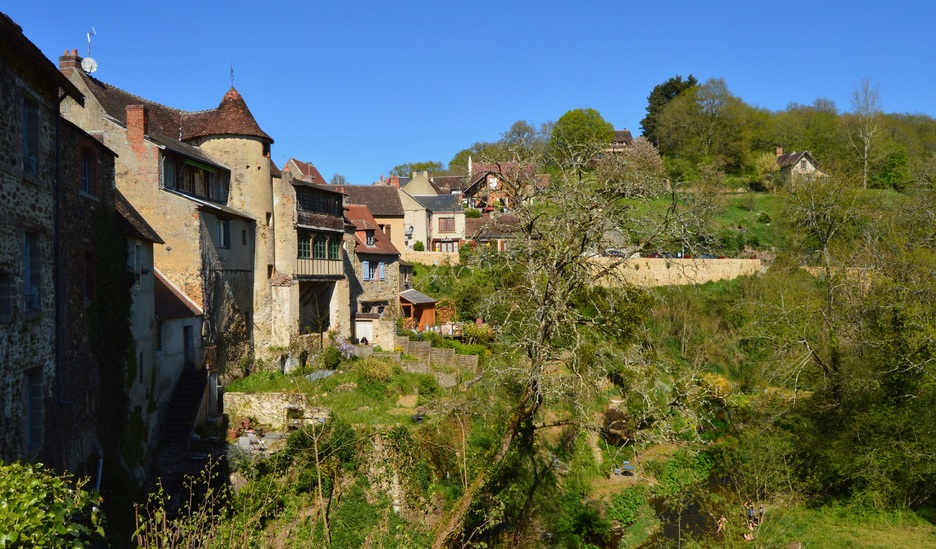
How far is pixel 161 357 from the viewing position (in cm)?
1988

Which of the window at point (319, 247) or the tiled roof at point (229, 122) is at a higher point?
the tiled roof at point (229, 122)

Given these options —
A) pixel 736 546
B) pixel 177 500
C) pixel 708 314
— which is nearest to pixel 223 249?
pixel 177 500

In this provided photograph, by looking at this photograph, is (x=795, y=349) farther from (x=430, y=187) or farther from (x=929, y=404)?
(x=430, y=187)

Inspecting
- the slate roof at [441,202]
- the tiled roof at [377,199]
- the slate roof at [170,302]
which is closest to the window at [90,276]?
the slate roof at [170,302]

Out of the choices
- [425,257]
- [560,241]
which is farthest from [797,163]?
[560,241]

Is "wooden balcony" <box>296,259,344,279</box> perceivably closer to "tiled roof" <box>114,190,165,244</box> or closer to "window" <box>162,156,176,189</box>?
"window" <box>162,156,176,189</box>

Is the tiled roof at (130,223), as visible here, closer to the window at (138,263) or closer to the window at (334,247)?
the window at (138,263)

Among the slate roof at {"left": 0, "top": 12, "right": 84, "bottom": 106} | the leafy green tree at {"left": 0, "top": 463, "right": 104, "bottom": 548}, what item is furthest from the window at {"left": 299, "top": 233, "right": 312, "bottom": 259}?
the leafy green tree at {"left": 0, "top": 463, "right": 104, "bottom": 548}

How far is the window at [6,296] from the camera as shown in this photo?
34.6 feet

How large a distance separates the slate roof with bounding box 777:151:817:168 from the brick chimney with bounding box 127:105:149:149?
5619 cm

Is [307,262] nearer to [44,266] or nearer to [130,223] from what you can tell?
[130,223]

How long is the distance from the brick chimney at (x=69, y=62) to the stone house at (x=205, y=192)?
0.18 feet

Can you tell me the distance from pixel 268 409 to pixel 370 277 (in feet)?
48.1

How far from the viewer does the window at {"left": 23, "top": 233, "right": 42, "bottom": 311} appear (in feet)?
38.3
